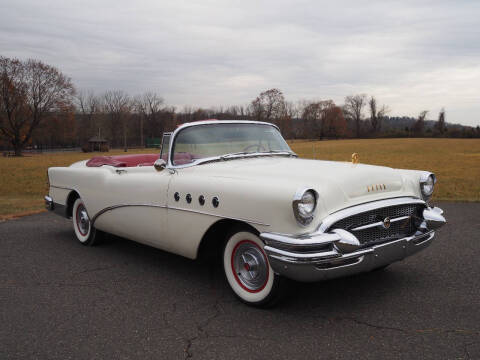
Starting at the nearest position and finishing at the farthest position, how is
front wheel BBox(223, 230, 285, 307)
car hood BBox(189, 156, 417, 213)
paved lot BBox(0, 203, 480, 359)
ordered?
paved lot BBox(0, 203, 480, 359)
car hood BBox(189, 156, 417, 213)
front wheel BBox(223, 230, 285, 307)

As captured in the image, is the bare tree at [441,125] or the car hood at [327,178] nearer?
the car hood at [327,178]

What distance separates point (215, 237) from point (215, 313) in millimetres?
721

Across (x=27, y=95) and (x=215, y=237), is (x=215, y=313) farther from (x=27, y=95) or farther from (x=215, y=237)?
(x=27, y=95)

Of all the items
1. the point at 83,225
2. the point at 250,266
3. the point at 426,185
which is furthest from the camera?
the point at 83,225

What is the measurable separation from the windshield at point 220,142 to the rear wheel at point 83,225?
6.45 feet

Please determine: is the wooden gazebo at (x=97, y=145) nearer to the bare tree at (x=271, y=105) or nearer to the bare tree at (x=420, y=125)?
the bare tree at (x=271, y=105)

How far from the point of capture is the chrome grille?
10.8ft

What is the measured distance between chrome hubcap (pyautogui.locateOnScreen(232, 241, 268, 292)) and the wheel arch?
0.20 meters

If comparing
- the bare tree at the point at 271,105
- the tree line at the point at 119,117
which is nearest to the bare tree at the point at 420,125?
the tree line at the point at 119,117

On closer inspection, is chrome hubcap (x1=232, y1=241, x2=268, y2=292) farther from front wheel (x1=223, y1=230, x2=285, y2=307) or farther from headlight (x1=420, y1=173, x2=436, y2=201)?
headlight (x1=420, y1=173, x2=436, y2=201)

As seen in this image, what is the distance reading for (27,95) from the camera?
5072 centimetres

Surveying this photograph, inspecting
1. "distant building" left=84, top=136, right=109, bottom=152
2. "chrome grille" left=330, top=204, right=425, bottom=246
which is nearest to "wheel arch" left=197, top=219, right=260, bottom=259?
"chrome grille" left=330, top=204, right=425, bottom=246

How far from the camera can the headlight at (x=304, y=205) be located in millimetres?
3061

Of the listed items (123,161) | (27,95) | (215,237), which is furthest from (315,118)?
(215,237)
